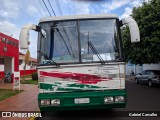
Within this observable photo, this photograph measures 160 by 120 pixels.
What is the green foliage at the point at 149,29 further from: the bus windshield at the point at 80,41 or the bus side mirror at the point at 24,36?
the bus side mirror at the point at 24,36

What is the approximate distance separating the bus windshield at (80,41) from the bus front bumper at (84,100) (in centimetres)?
93

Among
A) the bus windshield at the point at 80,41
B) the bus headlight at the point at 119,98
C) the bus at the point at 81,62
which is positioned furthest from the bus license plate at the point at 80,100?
the bus windshield at the point at 80,41

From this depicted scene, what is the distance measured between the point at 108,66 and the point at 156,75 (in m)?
16.7

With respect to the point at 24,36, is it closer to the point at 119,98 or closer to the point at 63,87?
the point at 63,87

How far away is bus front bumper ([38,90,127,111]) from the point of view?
24.1ft

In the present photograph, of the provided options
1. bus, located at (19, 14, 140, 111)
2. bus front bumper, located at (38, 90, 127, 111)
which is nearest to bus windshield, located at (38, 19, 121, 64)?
bus, located at (19, 14, 140, 111)

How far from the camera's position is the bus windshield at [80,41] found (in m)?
7.62

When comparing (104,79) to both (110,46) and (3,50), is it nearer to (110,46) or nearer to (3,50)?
(110,46)

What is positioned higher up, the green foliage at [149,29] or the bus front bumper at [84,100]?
the green foliage at [149,29]

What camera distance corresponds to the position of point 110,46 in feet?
25.3

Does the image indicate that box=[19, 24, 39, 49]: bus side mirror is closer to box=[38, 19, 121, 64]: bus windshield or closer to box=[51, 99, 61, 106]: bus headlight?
box=[38, 19, 121, 64]: bus windshield

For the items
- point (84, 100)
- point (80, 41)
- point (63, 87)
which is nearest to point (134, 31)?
point (80, 41)

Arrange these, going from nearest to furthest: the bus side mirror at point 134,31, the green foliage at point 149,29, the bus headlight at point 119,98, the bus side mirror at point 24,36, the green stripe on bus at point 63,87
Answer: the bus headlight at point 119,98, the green stripe on bus at point 63,87, the bus side mirror at point 134,31, the bus side mirror at point 24,36, the green foliage at point 149,29

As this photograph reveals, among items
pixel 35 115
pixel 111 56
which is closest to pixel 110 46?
pixel 111 56
